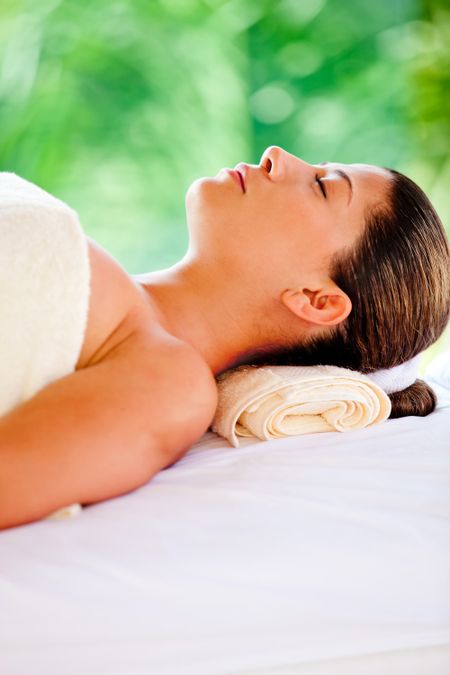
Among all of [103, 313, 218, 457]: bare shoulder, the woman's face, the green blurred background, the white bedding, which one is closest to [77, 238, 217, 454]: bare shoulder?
[103, 313, 218, 457]: bare shoulder

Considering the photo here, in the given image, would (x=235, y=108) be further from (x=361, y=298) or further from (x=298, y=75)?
(x=361, y=298)

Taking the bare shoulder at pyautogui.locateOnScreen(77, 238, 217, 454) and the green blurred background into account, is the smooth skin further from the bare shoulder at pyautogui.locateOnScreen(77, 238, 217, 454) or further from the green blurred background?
the green blurred background

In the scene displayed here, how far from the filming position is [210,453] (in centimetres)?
140

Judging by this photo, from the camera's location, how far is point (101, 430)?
114 centimetres

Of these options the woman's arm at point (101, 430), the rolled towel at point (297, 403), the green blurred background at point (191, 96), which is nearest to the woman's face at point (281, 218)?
the rolled towel at point (297, 403)

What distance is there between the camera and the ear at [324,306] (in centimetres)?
156

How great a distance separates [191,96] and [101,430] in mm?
2680

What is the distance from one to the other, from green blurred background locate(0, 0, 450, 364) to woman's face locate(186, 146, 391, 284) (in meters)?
2.04

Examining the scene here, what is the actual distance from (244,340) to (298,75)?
7.60 feet

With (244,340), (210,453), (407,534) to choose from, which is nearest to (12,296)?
(210,453)

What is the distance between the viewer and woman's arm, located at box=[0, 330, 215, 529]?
1076 mm

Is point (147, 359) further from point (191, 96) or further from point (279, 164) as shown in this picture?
point (191, 96)

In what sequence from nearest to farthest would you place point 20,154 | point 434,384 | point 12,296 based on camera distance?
1. point 12,296
2. point 434,384
3. point 20,154

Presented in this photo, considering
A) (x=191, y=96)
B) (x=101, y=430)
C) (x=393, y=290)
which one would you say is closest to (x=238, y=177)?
(x=393, y=290)
